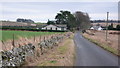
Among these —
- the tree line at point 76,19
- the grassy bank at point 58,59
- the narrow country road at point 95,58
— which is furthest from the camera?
the tree line at point 76,19

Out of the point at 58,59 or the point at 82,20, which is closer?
the point at 58,59

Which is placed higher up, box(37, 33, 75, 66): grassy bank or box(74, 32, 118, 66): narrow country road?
box(37, 33, 75, 66): grassy bank

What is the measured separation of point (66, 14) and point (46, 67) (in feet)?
433

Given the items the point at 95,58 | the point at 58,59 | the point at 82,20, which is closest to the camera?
the point at 58,59

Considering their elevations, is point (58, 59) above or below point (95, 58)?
above

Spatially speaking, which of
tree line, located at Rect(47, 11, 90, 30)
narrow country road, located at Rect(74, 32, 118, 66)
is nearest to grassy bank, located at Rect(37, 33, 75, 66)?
narrow country road, located at Rect(74, 32, 118, 66)

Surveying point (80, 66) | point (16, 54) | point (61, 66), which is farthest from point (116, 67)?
point (16, 54)

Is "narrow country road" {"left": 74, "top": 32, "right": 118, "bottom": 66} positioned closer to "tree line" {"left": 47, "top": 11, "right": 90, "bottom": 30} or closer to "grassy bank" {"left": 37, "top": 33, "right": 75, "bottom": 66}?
"grassy bank" {"left": 37, "top": 33, "right": 75, "bottom": 66}

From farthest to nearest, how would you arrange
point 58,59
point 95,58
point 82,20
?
point 82,20 → point 95,58 → point 58,59

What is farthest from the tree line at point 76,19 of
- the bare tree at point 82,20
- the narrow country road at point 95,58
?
the narrow country road at point 95,58

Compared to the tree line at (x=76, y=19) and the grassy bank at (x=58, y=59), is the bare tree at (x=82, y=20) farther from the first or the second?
the grassy bank at (x=58, y=59)

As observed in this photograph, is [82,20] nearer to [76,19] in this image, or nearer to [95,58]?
[76,19]

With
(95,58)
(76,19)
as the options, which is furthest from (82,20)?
(95,58)

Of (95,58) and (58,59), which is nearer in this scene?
(58,59)
